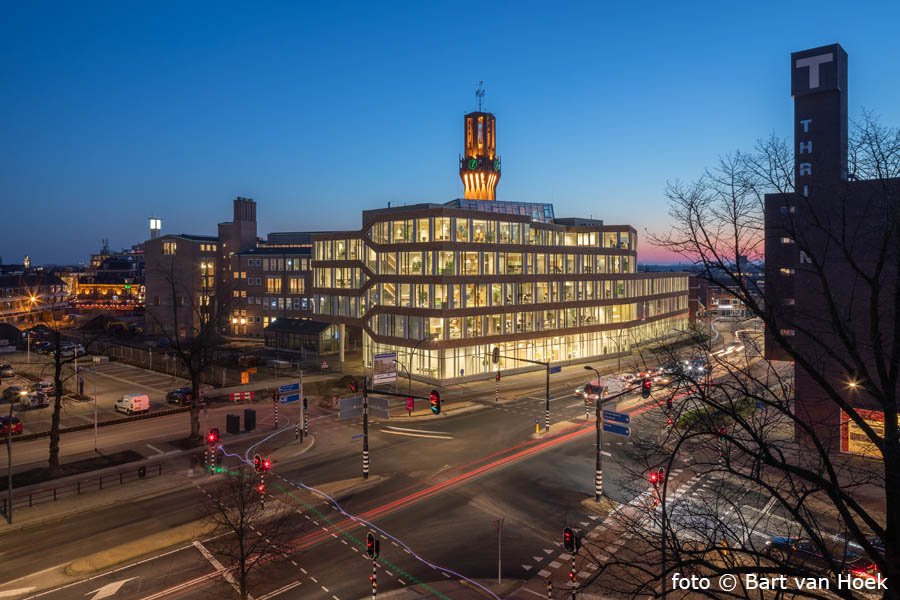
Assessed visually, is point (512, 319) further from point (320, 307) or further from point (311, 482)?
point (311, 482)

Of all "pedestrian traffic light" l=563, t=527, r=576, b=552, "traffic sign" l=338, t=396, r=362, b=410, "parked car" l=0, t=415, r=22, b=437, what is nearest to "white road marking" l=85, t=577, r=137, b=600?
"traffic sign" l=338, t=396, r=362, b=410

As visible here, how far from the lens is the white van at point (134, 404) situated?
160 ft

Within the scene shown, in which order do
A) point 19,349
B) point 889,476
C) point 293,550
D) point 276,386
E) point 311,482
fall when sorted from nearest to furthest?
point 889,476 → point 293,550 → point 311,482 → point 276,386 → point 19,349

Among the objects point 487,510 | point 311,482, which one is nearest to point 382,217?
point 311,482

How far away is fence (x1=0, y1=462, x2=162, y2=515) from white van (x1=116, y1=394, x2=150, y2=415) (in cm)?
1532

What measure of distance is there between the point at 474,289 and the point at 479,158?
5698 centimetres

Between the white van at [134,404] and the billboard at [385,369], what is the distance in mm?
20838

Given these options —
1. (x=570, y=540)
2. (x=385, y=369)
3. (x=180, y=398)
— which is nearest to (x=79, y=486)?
(x=180, y=398)

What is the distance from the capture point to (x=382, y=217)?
233 ft

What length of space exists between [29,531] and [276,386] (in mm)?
35653

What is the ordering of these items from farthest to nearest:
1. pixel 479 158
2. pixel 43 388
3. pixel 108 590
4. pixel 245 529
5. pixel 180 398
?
pixel 479 158 → pixel 43 388 → pixel 180 398 → pixel 108 590 → pixel 245 529

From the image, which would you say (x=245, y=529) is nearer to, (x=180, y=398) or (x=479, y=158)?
(x=180, y=398)

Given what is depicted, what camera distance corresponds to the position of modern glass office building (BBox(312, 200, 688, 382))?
65.2 meters

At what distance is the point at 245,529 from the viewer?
19984mm
